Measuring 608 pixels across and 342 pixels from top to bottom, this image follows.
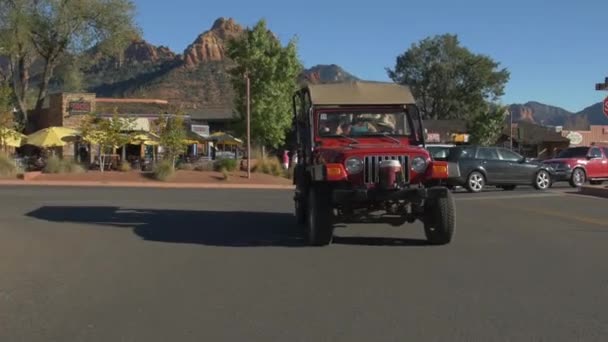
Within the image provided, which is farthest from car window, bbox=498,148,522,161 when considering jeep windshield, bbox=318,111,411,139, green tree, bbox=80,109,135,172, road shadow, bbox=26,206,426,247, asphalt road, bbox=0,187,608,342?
green tree, bbox=80,109,135,172

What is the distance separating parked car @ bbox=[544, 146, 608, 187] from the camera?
26750 millimetres

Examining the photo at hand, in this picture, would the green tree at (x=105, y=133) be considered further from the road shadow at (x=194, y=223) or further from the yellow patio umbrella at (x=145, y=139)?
the road shadow at (x=194, y=223)

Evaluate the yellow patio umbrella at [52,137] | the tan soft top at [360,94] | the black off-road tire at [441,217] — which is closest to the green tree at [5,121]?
the yellow patio umbrella at [52,137]

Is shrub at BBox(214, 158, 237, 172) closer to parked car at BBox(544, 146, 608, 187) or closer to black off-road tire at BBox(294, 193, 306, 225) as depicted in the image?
parked car at BBox(544, 146, 608, 187)

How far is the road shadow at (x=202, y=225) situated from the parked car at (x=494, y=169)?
9.22 meters

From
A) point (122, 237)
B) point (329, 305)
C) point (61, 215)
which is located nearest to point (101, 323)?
point (329, 305)

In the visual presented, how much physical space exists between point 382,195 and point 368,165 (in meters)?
0.54

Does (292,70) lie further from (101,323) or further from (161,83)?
(161,83)

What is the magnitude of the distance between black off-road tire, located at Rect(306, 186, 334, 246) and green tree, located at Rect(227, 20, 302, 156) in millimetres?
33285

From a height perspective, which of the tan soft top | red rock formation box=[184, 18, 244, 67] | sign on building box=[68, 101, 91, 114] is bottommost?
the tan soft top

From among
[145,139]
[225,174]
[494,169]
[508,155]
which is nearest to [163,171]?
[225,174]

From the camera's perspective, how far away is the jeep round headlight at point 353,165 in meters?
10.6

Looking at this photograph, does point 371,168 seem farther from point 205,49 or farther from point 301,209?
point 205,49

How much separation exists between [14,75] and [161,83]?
127 feet
